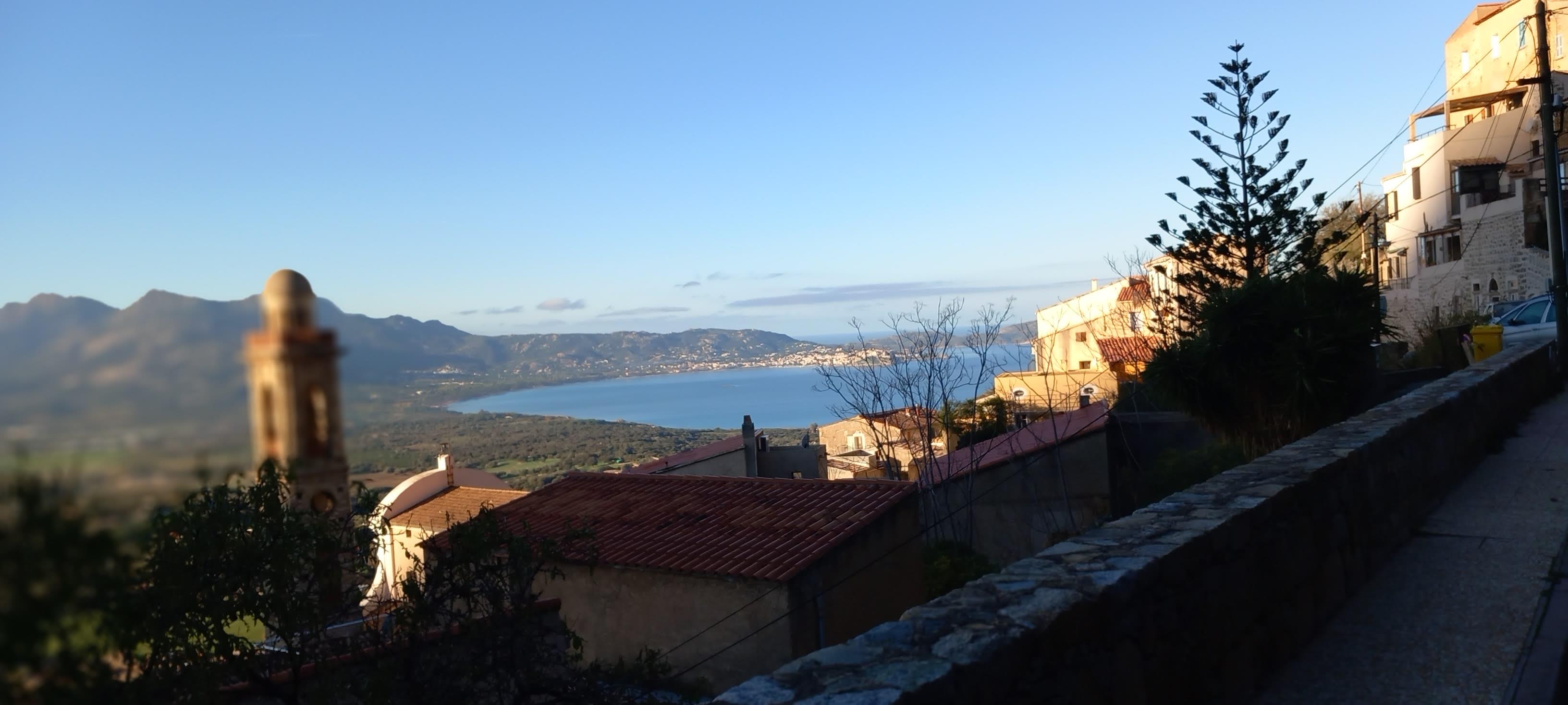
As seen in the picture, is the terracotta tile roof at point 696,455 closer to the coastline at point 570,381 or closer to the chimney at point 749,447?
the chimney at point 749,447

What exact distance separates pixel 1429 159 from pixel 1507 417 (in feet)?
105

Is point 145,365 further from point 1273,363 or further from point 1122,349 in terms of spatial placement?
point 1122,349

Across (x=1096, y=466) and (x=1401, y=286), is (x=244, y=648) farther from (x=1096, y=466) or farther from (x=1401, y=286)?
(x=1401, y=286)

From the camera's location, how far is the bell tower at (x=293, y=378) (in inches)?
36.4

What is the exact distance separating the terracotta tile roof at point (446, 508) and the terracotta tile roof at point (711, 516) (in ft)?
1.74

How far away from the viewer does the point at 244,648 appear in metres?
4.29

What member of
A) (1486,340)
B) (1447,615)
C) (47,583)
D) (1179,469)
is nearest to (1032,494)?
(1179,469)

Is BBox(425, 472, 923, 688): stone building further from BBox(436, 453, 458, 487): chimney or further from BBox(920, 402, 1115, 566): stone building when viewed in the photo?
BBox(436, 453, 458, 487): chimney

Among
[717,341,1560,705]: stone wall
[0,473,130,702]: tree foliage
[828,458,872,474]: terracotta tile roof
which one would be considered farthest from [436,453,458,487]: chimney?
[828,458,872,474]: terracotta tile roof

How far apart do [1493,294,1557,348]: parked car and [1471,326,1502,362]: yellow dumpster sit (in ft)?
3.66

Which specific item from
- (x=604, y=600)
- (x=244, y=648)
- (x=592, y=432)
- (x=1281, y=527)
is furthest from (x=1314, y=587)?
(x=604, y=600)

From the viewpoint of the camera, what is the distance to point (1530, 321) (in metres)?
17.6

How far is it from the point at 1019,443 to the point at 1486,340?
22.1ft

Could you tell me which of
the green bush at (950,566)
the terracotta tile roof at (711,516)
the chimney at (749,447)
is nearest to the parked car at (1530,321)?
the green bush at (950,566)
